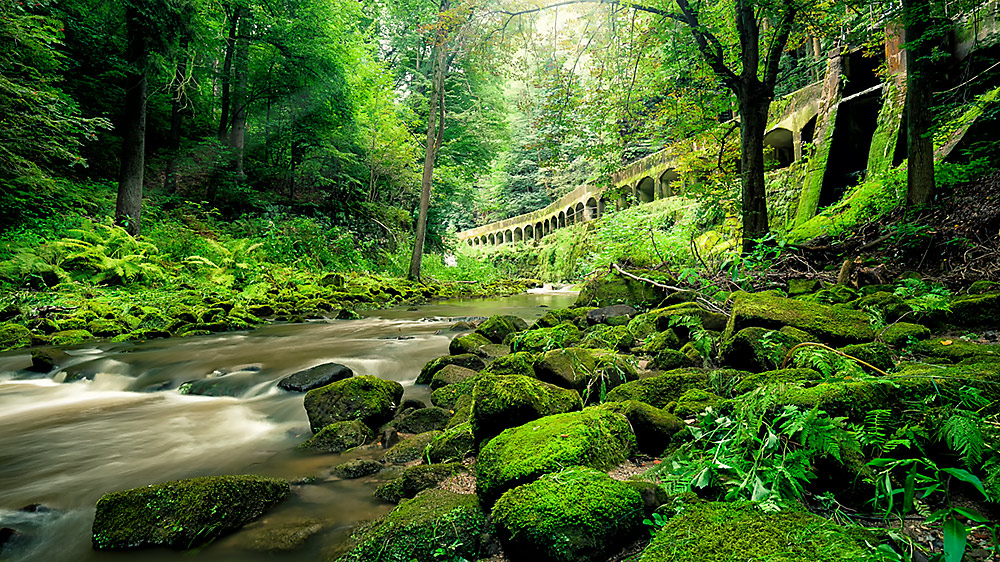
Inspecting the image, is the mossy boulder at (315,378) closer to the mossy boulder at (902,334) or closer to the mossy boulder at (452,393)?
the mossy boulder at (452,393)

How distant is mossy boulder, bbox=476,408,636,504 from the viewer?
1.91m

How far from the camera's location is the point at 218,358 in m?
5.91

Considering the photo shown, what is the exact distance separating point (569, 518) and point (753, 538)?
574mm

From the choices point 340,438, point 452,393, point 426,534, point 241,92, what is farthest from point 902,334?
point 241,92

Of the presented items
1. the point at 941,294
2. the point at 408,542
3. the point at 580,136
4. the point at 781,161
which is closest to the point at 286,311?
the point at 580,136

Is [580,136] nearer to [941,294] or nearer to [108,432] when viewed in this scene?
[941,294]

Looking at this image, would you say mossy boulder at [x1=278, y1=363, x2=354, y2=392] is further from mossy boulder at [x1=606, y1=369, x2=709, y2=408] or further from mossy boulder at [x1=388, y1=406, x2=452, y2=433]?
mossy boulder at [x1=606, y1=369, x2=709, y2=408]

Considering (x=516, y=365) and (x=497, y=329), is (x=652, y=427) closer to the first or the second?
(x=516, y=365)

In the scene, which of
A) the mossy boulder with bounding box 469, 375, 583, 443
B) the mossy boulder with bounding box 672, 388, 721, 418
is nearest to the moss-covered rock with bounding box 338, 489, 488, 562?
the mossy boulder with bounding box 469, 375, 583, 443

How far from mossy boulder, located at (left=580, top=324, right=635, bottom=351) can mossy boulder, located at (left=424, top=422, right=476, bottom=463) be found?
2.18 m

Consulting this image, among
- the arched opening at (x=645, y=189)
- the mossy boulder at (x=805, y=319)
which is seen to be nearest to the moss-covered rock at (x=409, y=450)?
the mossy boulder at (x=805, y=319)

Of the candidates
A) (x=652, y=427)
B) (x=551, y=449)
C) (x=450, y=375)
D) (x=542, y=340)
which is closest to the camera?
(x=551, y=449)

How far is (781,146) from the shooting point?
16.2m

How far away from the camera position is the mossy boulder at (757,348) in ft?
9.62
